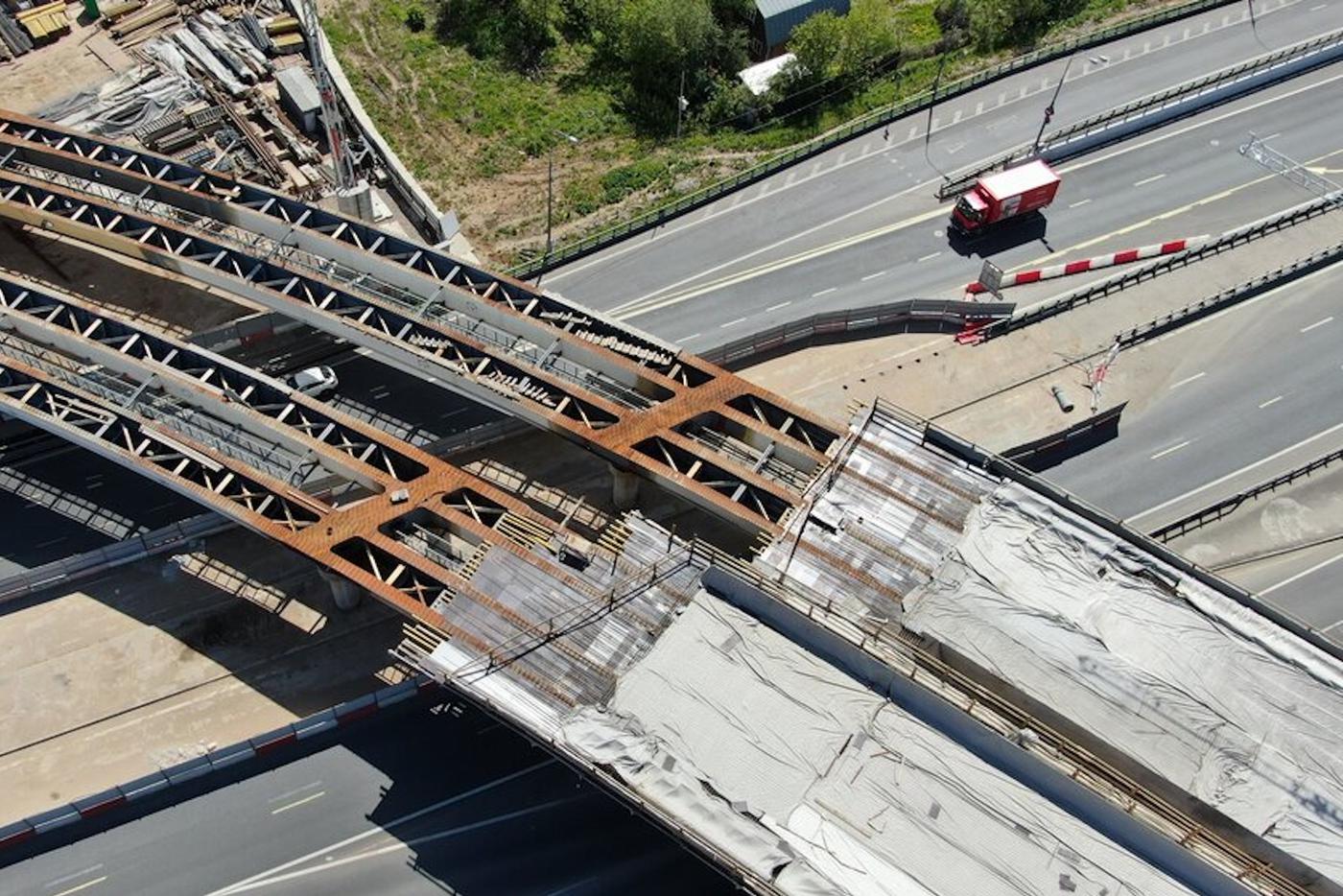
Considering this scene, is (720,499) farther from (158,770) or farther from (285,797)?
(158,770)

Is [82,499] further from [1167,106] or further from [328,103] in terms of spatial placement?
[1167,106]

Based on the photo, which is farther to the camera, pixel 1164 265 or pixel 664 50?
pixel 664 50

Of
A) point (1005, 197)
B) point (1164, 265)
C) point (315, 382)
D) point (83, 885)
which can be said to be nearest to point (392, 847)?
point (83, 885)

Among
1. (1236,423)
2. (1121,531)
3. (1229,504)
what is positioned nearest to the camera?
(1121,531)

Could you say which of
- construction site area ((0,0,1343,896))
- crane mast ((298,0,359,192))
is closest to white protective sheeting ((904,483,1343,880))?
construction site area ((0,0,1343,896))

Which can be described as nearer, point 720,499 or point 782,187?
point 720,499

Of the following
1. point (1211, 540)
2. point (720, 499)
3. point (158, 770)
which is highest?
point (1211, 540)

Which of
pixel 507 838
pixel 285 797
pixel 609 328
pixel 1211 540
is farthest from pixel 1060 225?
pixel 285 797
